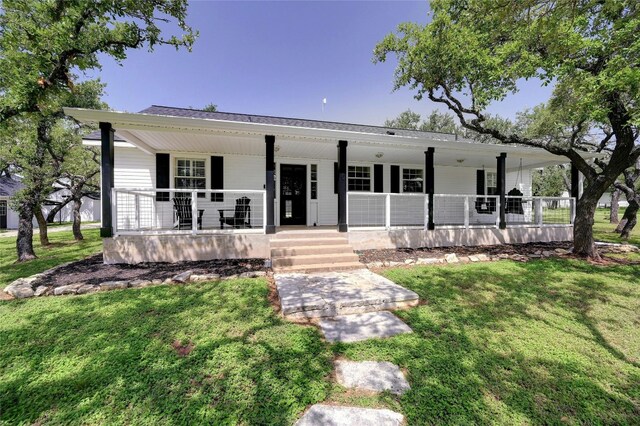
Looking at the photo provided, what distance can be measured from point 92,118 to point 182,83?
7.27m

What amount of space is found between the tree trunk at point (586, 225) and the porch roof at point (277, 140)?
2074mm

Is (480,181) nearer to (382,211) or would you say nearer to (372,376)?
(382,211)

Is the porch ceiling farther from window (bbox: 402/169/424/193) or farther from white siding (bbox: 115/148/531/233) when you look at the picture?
window (bbox: 402/169/424/193)

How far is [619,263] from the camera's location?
6473mm

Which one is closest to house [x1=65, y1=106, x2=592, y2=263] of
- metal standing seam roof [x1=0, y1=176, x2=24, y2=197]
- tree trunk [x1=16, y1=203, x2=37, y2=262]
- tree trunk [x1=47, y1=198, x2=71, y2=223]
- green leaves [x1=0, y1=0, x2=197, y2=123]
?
green leaves [x1=0, y1=0, x2=197, y2=123]

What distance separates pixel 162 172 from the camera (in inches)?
327

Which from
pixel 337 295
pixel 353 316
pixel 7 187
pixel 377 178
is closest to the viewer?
pixel 353 316

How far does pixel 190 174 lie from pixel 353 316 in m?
7.31

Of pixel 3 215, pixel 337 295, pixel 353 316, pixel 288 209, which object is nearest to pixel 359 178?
pixel 288 209

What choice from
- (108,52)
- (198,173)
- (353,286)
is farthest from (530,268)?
(108,52)

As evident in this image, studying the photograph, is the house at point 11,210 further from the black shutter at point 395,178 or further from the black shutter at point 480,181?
the black shutter at point 480,181

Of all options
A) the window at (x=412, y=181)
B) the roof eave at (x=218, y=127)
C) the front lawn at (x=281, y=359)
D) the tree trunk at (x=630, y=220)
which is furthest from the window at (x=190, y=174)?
the tree trunk at (x=630, y=220)

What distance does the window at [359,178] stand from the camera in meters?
9.91

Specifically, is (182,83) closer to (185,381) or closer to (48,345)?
(48,345)
